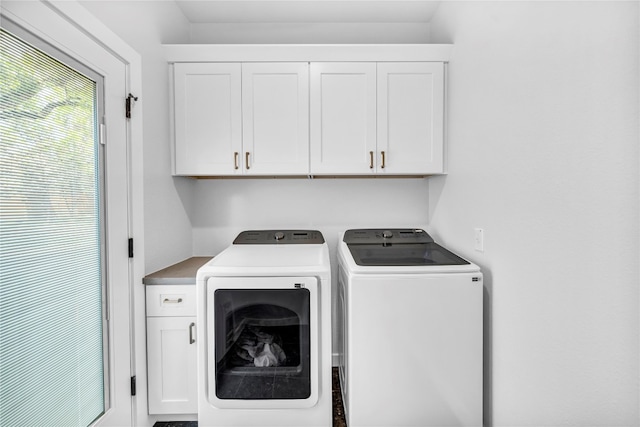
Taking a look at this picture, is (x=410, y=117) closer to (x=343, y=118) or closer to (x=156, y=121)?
(x=343, y=118)

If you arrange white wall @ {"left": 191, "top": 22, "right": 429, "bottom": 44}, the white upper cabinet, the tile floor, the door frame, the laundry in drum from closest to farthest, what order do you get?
the door frame → the laundry in drum → the tile floor → the white upper cabinet → white wall @ {"left": 191, "top": 22, "right": 429, "bottom": 44}

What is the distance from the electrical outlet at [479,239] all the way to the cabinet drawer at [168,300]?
5.11ft

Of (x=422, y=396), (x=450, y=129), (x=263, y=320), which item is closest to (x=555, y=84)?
(x=450, y=129)

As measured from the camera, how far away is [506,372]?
1.45 metres

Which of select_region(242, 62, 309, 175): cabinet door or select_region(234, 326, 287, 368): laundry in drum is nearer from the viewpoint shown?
select_region(234, 326, 287, 368): laundry in drum

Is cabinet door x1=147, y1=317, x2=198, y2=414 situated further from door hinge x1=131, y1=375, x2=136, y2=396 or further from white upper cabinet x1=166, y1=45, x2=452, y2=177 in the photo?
white upper cabinet x1=166, y1=45, x2=452, y2=177

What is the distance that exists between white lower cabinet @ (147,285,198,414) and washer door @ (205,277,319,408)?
28 centimetres

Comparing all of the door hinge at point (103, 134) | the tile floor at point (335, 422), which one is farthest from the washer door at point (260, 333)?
the door hinge at point (103, 134)

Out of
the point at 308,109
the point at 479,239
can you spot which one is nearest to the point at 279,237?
the point at 308,109

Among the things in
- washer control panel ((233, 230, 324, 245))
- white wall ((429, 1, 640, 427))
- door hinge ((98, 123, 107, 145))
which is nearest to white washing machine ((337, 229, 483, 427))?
white wall ((429, 1, 640, 427))

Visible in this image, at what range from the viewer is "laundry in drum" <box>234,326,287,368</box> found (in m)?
1.61

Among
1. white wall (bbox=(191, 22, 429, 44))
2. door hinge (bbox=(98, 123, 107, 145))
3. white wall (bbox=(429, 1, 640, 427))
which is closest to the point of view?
white wall (bbox=(429, 1, 640, 427))

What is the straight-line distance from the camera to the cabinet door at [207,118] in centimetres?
207

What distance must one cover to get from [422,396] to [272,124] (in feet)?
5.77
